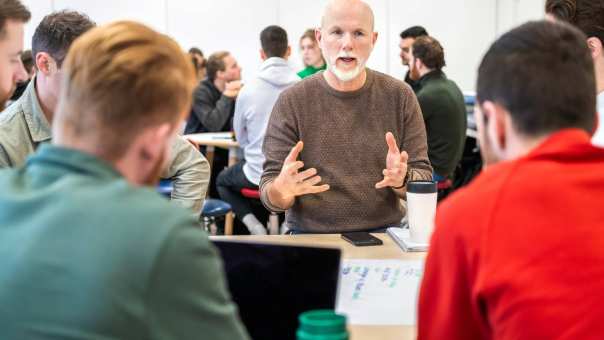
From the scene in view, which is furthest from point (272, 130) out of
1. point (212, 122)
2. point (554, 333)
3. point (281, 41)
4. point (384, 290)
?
point (212, 122)

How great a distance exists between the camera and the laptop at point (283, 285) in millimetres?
1188

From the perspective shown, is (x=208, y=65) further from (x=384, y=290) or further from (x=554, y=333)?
(x=554, y=333)

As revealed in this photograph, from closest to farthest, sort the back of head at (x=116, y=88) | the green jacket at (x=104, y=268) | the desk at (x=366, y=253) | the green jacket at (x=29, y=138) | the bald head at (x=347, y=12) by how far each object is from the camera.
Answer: the green jacket at (x=104, y=268)
the back of head at (x=116, y=88)
the desk at (x=366, y=253)
the green jacket at (x=29, y=138)
the bald head at (x=347, y=12)

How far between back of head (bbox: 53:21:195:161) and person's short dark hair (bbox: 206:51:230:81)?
4.64 m

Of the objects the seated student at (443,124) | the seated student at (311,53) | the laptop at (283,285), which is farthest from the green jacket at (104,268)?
the seated student at (311,53)

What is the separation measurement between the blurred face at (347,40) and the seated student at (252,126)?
1.86m

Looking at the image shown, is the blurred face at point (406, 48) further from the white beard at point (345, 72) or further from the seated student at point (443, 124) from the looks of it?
the white beard at point (345, 72)

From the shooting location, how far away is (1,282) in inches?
33.5

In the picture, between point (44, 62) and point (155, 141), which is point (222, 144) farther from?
point (155, 141)

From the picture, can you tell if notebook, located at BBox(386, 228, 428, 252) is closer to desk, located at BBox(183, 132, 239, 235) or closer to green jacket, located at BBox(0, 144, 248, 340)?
green jacket, located at BBox(0, 144, 248, 340)

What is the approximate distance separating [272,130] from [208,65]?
349 centimetres

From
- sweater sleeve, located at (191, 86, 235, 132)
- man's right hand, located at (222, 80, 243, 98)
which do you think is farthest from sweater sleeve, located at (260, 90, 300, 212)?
sweater sleeve, located at (191, 86, 235, 132)

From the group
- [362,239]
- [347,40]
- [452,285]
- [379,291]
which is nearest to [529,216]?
[452,285]

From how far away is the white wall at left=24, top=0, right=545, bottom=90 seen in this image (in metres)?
7.95
